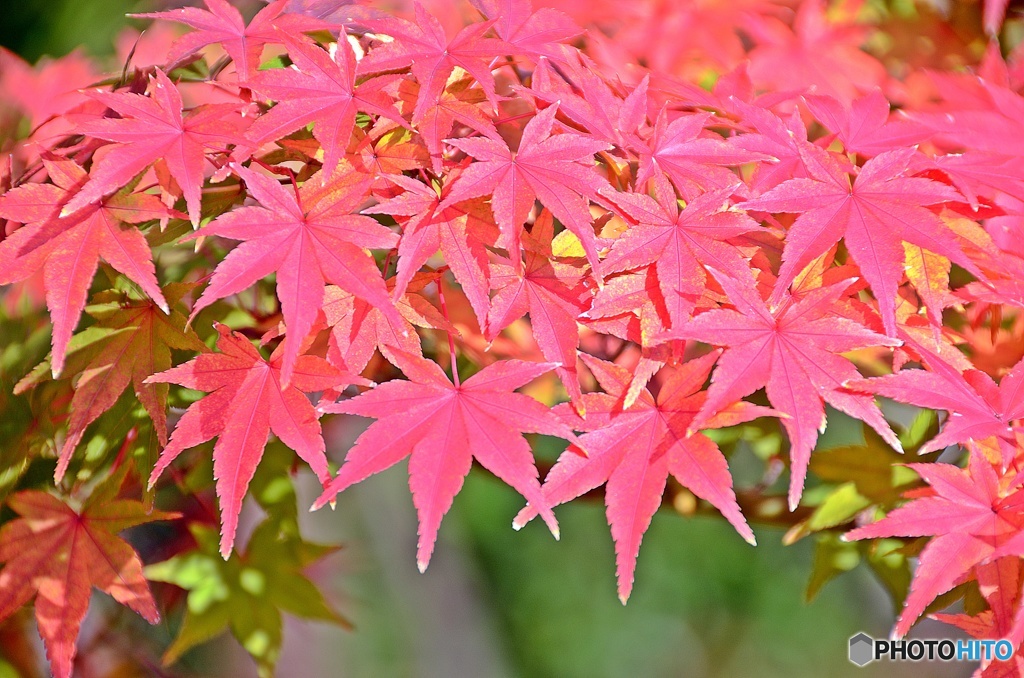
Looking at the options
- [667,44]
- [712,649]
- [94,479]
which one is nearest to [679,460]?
[94,479]

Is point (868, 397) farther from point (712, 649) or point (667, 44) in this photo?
point (712, 649)

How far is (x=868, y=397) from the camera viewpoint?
465 mm

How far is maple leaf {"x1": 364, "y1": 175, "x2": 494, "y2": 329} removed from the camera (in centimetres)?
46

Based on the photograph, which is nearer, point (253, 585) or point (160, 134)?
point (160, 134)

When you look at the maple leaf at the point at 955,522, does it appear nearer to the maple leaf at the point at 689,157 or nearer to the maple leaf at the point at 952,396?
the maple leaf at the point at 952,396

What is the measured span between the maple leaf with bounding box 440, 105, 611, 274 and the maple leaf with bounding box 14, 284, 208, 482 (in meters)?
0.22

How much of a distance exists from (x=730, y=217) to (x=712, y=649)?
2.54m

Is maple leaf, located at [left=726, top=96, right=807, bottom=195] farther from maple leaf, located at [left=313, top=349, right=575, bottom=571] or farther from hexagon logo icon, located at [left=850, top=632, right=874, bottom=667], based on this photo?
hexagon logo icon, located at [left=850, top=632, right=874, bottom=667]

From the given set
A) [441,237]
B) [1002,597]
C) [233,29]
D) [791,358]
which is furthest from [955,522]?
[233,29]

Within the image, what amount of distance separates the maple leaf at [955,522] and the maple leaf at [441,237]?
11.0 inches

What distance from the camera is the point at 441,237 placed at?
47 centimetres

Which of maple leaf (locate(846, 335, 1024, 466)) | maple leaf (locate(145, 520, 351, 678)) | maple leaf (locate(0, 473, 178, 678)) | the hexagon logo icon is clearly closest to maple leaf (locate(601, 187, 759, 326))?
maple leaf (locate(846, 335, 1024, 466))

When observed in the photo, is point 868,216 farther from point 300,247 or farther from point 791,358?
point 300,247

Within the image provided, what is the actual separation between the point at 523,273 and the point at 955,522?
12.4 inches
